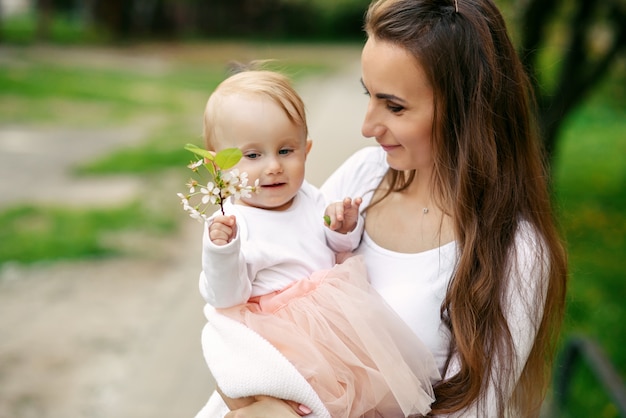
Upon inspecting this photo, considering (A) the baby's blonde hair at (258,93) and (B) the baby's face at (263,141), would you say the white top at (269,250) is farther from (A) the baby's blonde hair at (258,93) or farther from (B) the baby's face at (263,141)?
(A) the baby's blonde hair at (258,93)

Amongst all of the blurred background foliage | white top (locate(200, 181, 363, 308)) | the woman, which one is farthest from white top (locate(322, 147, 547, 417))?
the blurred background foliage

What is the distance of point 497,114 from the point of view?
221 cm

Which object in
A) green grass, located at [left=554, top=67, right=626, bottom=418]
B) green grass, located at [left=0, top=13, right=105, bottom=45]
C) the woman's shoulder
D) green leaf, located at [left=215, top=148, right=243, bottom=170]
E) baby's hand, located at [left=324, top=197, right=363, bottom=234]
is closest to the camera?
green leaf, located at [left=215, top=148, right=243, bottom=170]

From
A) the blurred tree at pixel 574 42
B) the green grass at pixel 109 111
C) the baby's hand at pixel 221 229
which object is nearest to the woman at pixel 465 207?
the baby's hand at pixel 221 229

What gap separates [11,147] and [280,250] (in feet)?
33.3

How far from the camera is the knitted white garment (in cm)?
200

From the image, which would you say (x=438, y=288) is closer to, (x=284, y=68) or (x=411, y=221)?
(x=411, y=221)

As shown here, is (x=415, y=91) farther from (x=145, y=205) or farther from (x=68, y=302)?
(x=145, y=205)

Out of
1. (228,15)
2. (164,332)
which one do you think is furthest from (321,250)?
(228,15)

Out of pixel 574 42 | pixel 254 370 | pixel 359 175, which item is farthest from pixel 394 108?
pixel 574 42

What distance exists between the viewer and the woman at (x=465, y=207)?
2.11m

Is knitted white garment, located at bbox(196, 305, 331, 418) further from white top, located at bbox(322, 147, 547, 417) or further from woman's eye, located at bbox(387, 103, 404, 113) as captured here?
woman's eye, located at bbox(387, 103, 404, 113)

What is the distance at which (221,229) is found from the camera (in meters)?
2.00

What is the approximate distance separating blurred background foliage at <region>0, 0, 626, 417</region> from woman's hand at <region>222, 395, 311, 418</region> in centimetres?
112
